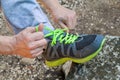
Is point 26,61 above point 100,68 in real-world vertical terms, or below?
below

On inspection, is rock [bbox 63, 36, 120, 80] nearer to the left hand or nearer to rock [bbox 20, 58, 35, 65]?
the left hand

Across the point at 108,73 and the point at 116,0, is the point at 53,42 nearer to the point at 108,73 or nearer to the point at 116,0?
the point at 108,73

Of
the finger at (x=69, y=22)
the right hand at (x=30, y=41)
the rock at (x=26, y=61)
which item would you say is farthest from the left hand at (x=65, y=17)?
the rock at (x=26, y=61)

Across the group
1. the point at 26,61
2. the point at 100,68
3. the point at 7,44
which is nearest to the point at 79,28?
the point at 26,61

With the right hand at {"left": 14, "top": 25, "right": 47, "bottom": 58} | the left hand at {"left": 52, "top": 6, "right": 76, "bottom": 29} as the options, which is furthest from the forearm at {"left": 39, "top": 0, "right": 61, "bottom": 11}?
the right hand at {"left": 14, "top": 25, "right": 47, "bottom": 58}

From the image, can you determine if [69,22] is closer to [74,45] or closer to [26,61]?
[74,45]

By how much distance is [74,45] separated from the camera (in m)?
1.59

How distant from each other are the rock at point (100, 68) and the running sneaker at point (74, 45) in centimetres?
9

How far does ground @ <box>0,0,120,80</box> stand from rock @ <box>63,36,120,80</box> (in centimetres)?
41

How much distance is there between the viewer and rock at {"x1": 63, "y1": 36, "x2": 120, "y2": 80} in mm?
1671

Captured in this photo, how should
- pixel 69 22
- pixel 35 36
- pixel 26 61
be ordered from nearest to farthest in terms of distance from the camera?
pixel 35 36 < pixel 69 22 < pixel 26 61

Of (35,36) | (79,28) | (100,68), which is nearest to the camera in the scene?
(35,36)

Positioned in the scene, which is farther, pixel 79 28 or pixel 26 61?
pixel 79 28

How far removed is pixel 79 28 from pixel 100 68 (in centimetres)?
86
